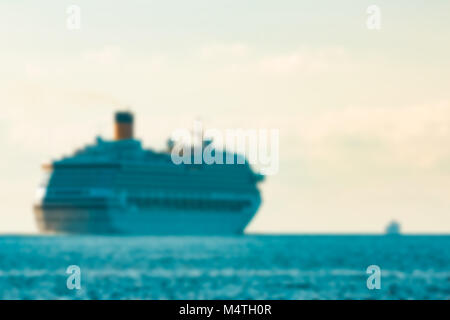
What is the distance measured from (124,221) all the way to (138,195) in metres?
3.21

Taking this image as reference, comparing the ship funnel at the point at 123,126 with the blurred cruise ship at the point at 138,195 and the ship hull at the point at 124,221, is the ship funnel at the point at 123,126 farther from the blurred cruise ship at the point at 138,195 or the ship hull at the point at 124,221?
the ship hull at the point at 124,221

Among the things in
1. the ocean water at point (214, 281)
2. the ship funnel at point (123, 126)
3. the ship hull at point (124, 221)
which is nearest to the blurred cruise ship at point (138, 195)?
the ship hull at point (124, 221)

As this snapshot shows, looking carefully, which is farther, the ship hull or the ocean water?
the ship hull

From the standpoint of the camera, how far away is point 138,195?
367 ft

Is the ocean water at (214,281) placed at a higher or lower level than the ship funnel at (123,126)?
lower

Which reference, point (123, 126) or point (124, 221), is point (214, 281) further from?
point (123, 126)

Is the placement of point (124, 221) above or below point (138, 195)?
below

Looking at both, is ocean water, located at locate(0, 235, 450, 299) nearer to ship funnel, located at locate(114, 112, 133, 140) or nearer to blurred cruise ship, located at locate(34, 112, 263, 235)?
blurred cruise ship, located at locate(34, 112, 263, 235)

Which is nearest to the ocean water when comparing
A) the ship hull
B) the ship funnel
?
the ship hull

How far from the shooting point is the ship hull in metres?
110

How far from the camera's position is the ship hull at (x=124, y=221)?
110 meters

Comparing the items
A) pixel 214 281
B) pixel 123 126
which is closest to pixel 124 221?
pixel 123 126

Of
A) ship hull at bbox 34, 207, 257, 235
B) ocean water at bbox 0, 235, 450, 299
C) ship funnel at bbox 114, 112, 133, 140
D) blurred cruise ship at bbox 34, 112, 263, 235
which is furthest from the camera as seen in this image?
ship funnel at bbox 114, 112, 133, 140
